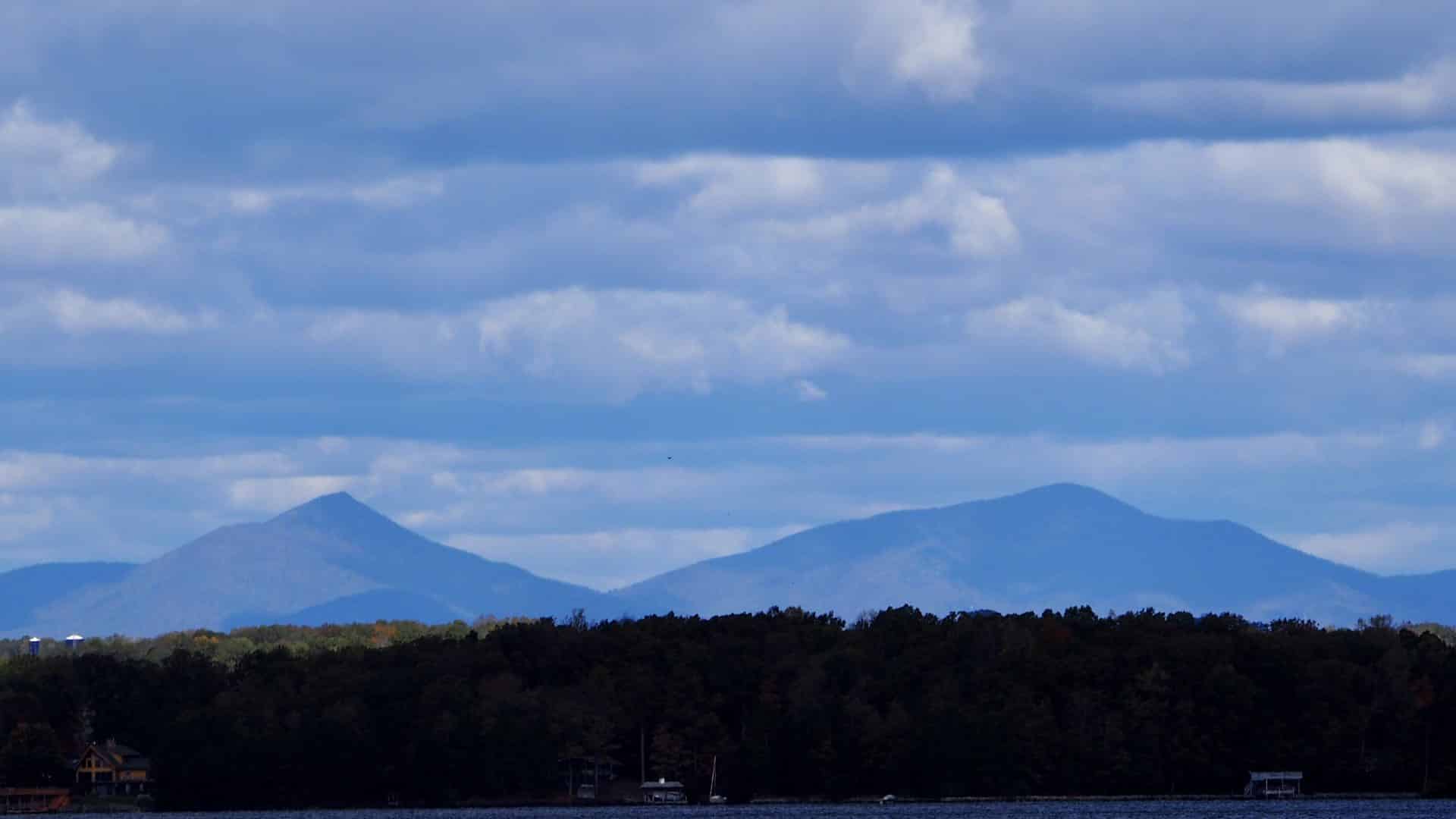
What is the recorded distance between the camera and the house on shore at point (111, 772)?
174375 millimetres

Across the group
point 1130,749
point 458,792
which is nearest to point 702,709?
point 458,792

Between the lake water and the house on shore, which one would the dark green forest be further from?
the lake water

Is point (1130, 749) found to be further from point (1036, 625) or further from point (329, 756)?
point (329, 756)

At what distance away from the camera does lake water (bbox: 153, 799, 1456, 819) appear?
13500 cm

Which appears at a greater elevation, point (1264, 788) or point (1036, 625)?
point (1036, 625)

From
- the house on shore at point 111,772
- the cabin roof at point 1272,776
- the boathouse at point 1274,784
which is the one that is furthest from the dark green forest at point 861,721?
the house on shore at point 111,772

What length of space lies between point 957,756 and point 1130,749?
11.4 m

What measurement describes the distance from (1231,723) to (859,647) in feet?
92.6

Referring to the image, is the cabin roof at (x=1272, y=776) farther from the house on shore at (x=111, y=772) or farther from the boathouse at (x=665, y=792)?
the house on shore at (x=111, y=772)

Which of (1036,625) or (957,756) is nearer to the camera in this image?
(957,756)

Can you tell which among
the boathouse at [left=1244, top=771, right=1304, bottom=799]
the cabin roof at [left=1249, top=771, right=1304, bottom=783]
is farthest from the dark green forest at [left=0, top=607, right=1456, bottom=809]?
the boathouse at [left=1244, top=771, right=1304, bottom=799]

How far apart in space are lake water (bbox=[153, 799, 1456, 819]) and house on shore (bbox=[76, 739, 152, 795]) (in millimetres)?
13800

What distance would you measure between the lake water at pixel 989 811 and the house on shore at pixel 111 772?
13.8 meters

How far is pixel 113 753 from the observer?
582 ft
